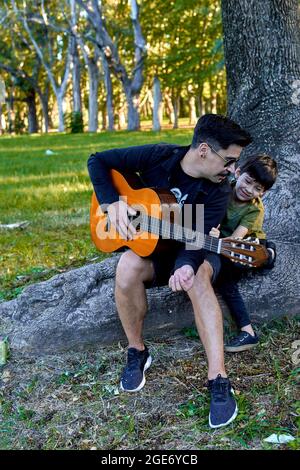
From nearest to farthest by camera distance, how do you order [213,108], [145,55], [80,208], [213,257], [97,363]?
[213,257] → [97,363] → [80,208] → [145,55] → [213,108]

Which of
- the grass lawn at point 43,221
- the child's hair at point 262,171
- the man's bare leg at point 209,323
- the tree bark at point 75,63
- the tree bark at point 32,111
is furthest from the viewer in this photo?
the tree bark at point 32,111

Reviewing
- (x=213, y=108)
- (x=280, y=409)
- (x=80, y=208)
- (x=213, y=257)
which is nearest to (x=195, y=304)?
(x=213, y=257)

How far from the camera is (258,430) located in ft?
9.37

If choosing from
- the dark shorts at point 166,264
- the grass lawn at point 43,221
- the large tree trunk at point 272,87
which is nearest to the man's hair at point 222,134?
the dark shorts at point 166,264

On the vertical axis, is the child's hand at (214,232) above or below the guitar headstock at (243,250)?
above

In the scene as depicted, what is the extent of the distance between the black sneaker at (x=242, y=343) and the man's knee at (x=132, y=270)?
76cm

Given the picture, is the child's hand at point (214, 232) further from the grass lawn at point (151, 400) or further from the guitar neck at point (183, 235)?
the grass lawn at point (151, 400)

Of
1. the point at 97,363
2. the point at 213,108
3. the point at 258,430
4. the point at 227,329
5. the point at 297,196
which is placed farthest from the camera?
the point at 213,108

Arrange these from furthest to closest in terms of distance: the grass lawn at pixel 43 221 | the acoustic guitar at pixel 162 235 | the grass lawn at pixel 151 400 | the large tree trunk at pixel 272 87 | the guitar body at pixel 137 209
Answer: the grass lawn at pixel 43 221
the large tree trunk at pixel 272 87
the guitar body at pixel 137 209
the acoustic guitar at pixel 162 235
the grass lawn at pixel 151 400

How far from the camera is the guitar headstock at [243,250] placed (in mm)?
3094

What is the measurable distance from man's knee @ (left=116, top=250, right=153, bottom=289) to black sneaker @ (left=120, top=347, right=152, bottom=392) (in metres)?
0.44

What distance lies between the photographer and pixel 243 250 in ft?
10.2

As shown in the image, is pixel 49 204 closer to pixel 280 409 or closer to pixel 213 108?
pixel 280 409

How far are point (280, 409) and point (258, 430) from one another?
0.21m
